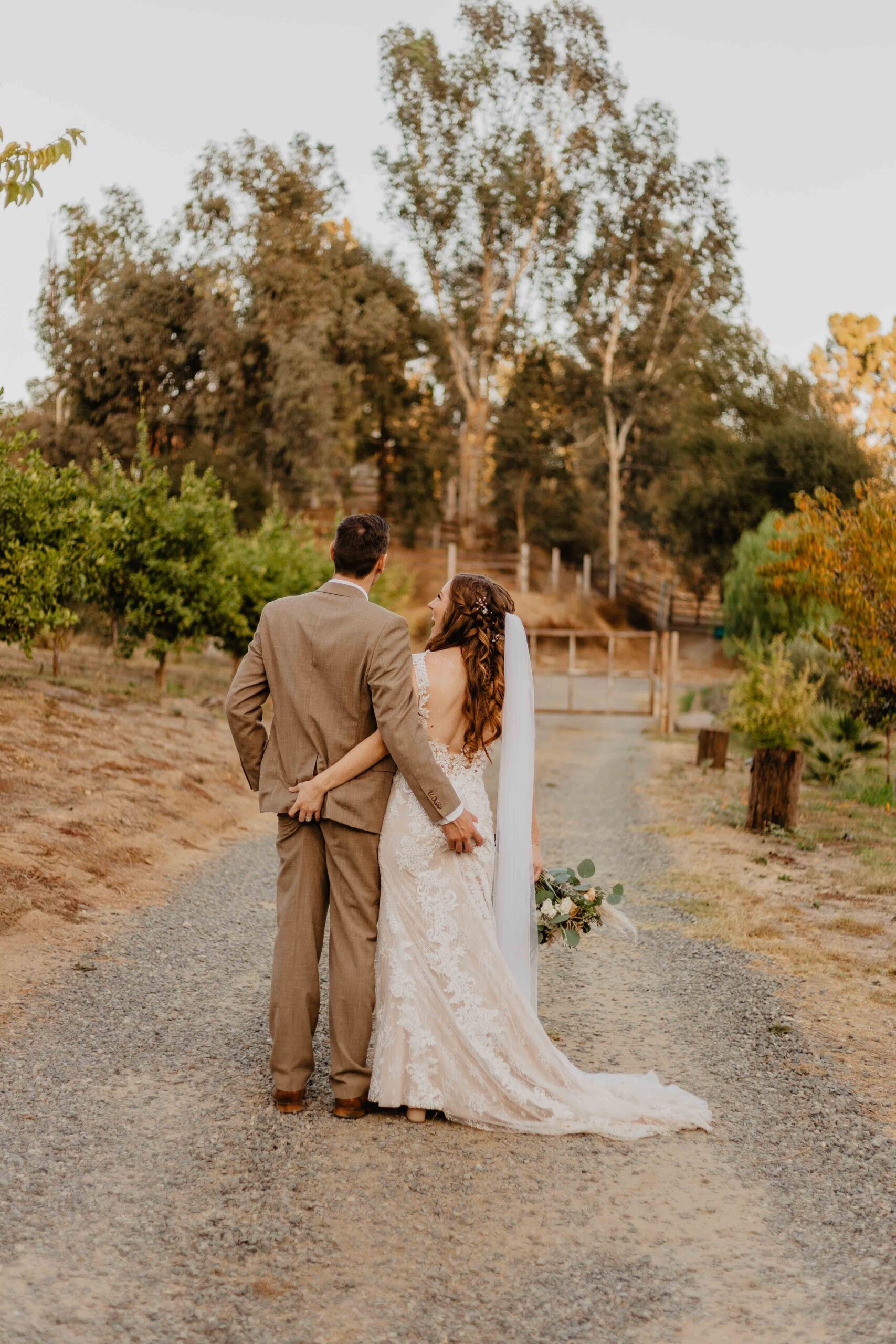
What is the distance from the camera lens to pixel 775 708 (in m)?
16.8

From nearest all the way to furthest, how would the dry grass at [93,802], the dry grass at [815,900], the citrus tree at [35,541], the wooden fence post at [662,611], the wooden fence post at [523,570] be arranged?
the dry grass at [815,900] < the dry grass at [93,802] < the citrus tree at [35,541] < the wooden fence post at [523,570] < the wooden fence post at [662,611]

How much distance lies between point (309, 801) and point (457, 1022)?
92 centimetres

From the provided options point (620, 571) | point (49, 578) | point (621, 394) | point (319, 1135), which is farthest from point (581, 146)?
point (319, 1135)

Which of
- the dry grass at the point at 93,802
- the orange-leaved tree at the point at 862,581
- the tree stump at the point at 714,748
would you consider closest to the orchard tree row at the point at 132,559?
the dry grass at the point at 93,802

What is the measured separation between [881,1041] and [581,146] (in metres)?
46.0

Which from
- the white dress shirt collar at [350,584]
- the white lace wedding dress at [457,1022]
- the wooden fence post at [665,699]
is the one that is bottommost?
the wooden fence post at [665,699]

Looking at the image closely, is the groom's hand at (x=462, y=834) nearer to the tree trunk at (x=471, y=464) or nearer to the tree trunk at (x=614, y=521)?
the tree trunk at (x=471, y=464)

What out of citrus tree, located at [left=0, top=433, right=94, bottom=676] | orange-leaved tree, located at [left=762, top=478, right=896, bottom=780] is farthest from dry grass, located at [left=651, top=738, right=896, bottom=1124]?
citrus tree, located at [left=0, top=433, right=94, bottom=676]

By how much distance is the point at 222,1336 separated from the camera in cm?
301

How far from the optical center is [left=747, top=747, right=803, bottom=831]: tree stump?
470 inches

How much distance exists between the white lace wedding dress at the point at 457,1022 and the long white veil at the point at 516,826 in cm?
12

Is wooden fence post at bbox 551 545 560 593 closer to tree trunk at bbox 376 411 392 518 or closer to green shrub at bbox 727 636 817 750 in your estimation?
tree trunk at bbox 376 411 392 518

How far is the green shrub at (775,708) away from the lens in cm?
1670

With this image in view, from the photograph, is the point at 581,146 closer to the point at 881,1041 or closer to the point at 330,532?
the point at 330,532
